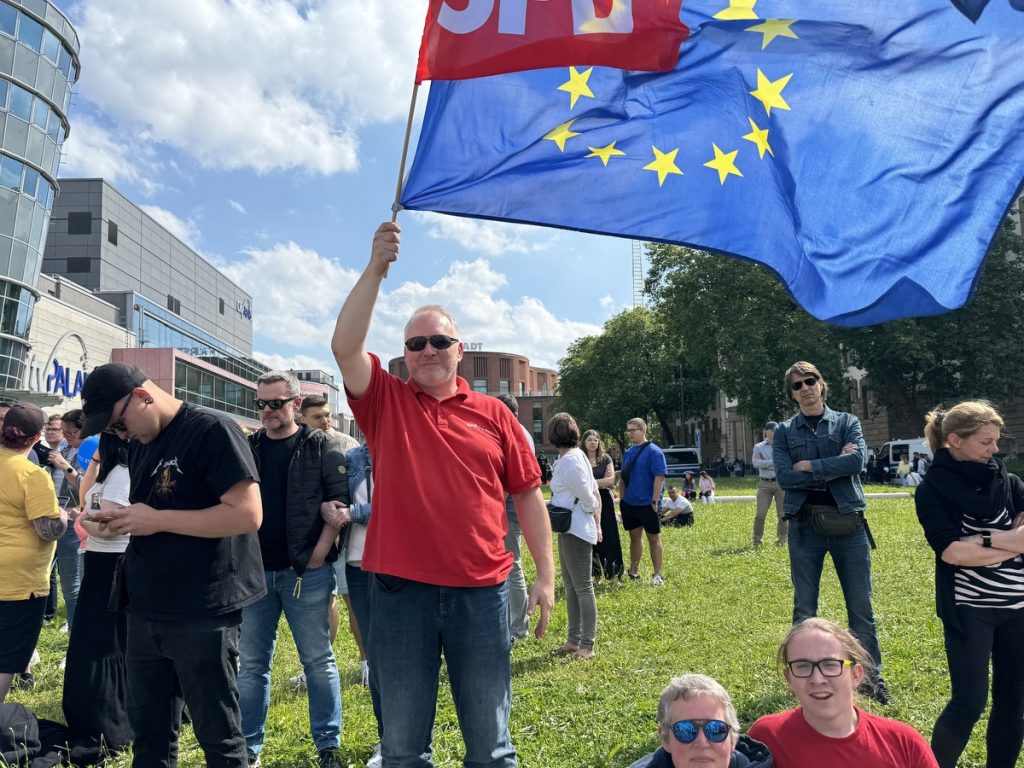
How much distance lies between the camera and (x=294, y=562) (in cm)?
443

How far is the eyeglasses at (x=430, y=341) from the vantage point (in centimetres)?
310

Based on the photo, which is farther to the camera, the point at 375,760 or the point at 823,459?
the point at 823,459

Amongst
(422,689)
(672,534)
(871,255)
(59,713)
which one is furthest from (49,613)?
(672,534)

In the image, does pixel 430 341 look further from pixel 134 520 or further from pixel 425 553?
pixel 134 520

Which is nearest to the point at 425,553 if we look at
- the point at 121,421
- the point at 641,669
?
the point at 121,421

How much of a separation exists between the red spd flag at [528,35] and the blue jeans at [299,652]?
9.22ft

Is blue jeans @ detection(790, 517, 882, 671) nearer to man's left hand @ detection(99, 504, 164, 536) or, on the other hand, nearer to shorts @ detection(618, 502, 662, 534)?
man's left hand @ detection(99, 504, 164, 536)

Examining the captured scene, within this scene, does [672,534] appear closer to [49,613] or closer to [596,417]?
[49,613]

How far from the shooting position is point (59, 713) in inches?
218

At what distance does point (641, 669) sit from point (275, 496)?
3.22 m

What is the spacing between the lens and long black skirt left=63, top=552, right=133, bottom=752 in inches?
180

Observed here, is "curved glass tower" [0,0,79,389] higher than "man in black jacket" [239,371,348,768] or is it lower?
higher

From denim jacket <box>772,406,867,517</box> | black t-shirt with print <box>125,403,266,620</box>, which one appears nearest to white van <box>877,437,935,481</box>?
denim jacket <box>772,406,867,517</box>

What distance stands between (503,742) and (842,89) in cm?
337
